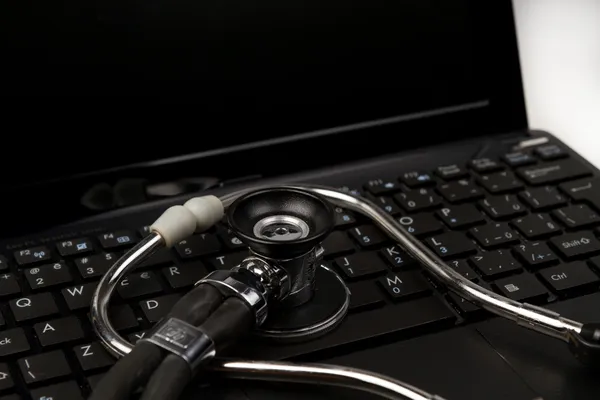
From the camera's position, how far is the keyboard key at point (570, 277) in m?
0.58

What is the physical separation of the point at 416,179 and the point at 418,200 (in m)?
0.03

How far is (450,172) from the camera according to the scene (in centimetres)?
70

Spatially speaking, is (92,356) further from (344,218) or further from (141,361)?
(344,218)

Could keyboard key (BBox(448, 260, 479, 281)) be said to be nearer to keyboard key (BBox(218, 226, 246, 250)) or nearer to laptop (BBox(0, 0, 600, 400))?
laptop (BBox(0, 0, 600, 400))

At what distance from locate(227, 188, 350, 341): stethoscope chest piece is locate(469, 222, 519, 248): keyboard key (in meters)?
0.12

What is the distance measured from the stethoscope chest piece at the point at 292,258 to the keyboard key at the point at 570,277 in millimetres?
142

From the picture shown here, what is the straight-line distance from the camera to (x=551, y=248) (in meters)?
0.61

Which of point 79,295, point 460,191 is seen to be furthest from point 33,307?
point 460,191

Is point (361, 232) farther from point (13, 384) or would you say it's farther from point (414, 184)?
point (13, 384)

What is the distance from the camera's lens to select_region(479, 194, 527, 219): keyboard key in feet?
2.13

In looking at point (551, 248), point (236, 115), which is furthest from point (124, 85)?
point (551, 248)

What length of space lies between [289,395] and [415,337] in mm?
98

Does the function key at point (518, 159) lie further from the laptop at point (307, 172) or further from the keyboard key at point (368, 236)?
the keyboard key at point (368, 236)

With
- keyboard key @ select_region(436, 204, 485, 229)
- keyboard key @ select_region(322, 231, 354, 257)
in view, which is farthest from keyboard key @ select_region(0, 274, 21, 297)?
keyboard key @ select_region(436, 204, 485, 229)
